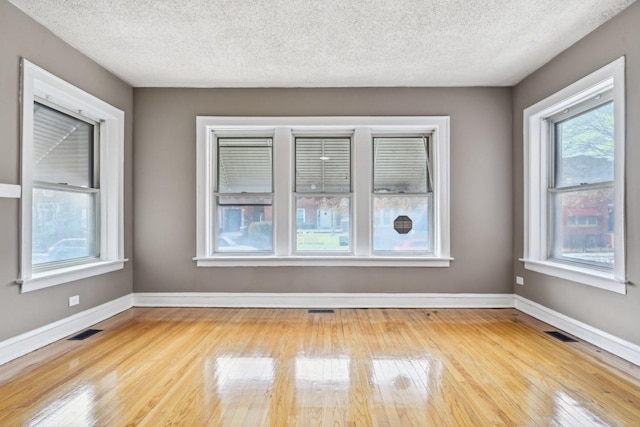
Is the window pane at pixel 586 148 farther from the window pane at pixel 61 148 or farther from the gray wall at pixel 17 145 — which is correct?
the window pane at pixel 61 148

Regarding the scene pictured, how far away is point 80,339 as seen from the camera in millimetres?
3387

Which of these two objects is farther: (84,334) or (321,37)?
(84,334)

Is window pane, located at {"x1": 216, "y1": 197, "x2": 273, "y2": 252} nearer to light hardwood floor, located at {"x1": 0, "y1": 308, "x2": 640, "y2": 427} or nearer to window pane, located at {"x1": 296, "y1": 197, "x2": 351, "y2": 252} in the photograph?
window pane, located at {"x1": 296, "y1": 197, "x2": 351, "y2": 252}

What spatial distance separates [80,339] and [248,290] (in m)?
1.80

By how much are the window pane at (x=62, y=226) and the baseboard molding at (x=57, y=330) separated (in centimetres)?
60

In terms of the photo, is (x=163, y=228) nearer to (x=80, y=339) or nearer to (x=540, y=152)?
(x=80, y=339)

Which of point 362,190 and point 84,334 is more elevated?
point 362,190

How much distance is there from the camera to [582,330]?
3.36m

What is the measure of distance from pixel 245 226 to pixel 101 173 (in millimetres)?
1773

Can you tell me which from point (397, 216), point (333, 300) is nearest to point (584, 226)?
point (397, 216)

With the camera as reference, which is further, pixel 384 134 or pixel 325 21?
pixel 384 134

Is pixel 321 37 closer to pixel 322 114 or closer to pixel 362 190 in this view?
pixel 322 114

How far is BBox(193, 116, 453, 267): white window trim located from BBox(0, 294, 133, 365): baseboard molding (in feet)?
3.47

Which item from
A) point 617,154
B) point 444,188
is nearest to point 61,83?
point 444,188
